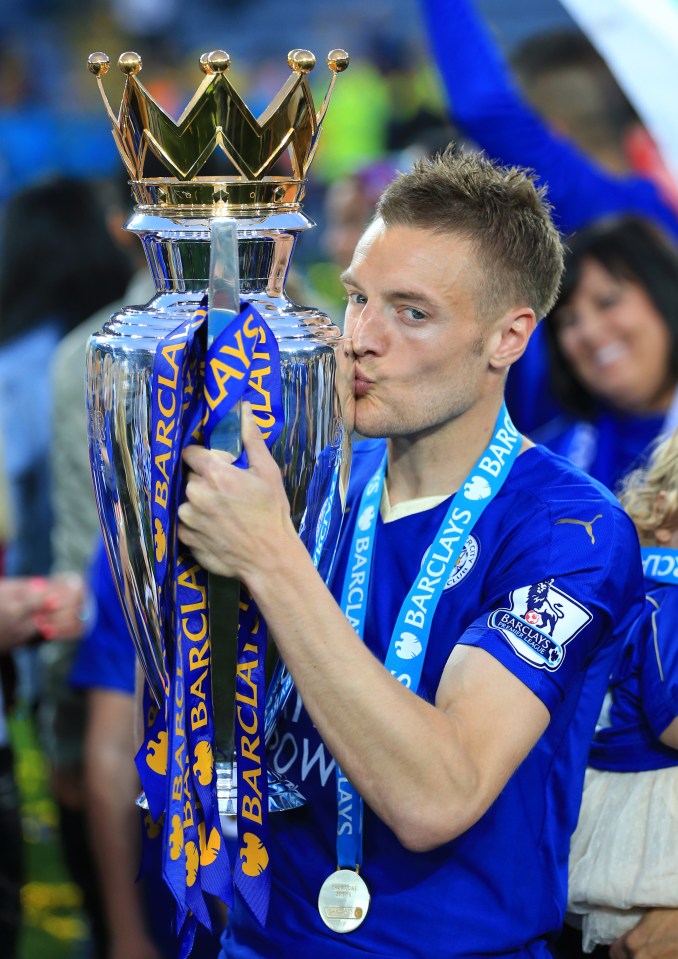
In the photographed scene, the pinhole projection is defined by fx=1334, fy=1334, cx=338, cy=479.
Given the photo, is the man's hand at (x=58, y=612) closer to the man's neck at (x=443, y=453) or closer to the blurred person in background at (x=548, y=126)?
the man's neck at (x=443, y=453)

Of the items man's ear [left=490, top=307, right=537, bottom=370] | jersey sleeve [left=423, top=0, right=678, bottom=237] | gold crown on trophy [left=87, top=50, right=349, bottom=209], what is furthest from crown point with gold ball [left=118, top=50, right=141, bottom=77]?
jersey sleeve [left=423, top=0, right=678, bottom=237]

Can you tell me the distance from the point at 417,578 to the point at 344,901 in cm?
44

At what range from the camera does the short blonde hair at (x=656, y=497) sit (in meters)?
2.15

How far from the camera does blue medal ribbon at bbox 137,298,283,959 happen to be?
1449 mm

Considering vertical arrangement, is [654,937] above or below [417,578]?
below

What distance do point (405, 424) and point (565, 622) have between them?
342 mm

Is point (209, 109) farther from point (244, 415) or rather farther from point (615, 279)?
point (615, 279)

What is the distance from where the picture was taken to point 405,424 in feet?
5.93

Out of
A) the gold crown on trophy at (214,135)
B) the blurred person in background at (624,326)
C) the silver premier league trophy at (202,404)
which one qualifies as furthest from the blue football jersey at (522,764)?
the blurred person in background at (624,326)

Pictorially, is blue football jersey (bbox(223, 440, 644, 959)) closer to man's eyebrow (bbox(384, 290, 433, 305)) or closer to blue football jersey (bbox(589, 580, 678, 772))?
blue football jersey (bbox(589, 580, 678, 772))

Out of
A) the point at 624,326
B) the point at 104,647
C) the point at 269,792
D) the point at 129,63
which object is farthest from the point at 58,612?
the point at 624,326

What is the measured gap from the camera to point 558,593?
1707 mm

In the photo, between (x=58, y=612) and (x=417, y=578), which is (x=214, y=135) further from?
(x=58, y=612)

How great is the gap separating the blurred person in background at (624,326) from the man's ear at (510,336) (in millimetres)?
1716
